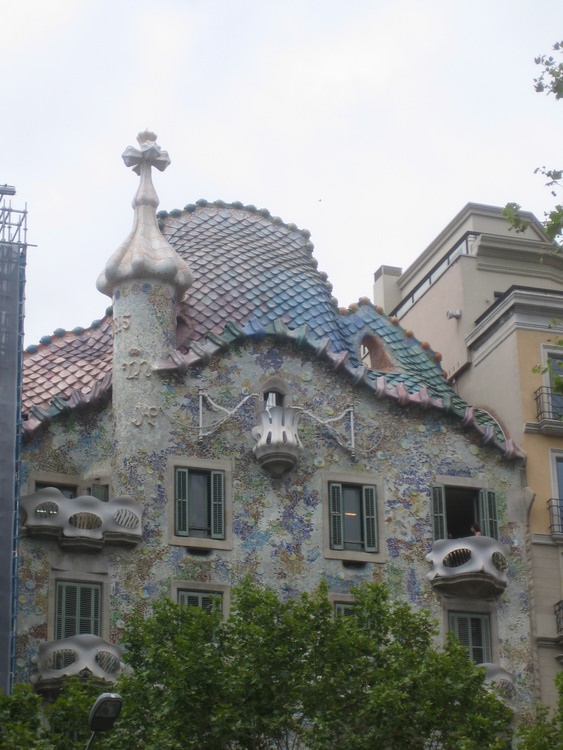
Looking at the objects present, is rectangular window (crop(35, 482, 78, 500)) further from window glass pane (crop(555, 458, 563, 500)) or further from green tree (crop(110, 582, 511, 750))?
window glass pane (crop(555, 458, 563, 500))

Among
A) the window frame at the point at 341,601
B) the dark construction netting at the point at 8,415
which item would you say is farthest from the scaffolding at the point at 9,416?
the window frame at the point at 341,601

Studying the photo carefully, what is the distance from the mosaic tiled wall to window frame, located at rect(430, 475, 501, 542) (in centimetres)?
13

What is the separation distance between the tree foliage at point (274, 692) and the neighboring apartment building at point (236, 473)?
10.4 ft

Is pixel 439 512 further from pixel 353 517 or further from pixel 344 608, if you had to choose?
pixel 344 608

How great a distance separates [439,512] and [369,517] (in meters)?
1.36

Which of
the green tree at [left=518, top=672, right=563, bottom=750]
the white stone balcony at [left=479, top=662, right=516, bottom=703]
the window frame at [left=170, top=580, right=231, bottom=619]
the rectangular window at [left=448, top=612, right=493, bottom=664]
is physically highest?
the window frame at [left=170, top=580, right=231, bottom=619]

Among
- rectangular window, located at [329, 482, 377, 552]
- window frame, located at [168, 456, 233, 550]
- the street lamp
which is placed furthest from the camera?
rectangular window, located at [329, 482, 377, 552]

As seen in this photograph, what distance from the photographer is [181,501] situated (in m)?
36.3

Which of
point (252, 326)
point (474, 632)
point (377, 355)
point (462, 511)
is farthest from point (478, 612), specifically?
Result: point (252, 326)

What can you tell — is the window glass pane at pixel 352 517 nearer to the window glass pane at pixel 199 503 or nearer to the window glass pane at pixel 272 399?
the window glass pane at pixel 272 399

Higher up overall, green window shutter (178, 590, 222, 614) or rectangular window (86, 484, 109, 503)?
rectangular window (86, 484, 109, 503)

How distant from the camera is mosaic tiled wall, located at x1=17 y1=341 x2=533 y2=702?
35719mm

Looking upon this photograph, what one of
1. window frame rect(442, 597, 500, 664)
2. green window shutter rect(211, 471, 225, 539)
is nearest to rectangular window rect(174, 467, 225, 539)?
green window shutter rect(211, 471, 225, 539)

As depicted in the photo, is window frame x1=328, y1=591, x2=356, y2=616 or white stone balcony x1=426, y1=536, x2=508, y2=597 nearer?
window frame x1=328, y1=591, x2=356, y2=616
